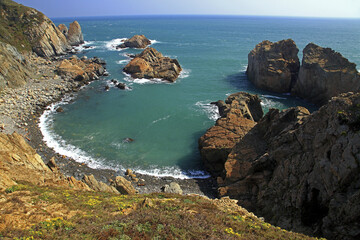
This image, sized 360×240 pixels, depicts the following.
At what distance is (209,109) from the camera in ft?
190

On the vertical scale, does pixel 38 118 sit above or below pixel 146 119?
above

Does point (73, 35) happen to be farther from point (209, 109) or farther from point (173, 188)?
point (173, 188)

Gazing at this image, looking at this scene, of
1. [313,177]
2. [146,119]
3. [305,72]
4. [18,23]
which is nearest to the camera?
[313,177]

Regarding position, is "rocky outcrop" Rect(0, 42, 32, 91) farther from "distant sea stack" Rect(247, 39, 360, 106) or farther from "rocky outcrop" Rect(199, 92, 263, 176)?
"distant sea stack" Rect(247, 39, 360, 106)

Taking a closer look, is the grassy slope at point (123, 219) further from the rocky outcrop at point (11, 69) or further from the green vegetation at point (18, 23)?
the green vegetation at point (18, 23)

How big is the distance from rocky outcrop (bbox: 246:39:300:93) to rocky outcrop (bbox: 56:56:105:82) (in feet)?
170

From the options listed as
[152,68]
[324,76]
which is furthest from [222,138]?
[152,68]

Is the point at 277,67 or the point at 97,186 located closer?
the point at 97,186

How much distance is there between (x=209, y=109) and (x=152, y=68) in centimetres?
3429

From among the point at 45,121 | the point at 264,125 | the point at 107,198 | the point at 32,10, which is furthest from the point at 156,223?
the point at 32,10

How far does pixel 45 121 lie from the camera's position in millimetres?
50156

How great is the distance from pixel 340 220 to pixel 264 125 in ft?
63.5

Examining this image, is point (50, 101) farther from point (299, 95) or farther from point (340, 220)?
point (299, 95)

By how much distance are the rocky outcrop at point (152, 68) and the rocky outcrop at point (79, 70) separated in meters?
10.6
